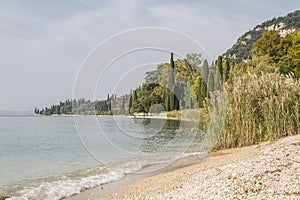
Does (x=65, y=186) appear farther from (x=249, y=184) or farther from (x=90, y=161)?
(x=249, y=184)

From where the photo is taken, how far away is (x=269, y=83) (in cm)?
1026

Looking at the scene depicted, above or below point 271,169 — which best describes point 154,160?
below

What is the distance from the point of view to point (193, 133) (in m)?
12.9

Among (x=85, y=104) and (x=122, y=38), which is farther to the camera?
(x=85, y=104)

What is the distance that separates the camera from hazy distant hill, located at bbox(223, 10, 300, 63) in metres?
104

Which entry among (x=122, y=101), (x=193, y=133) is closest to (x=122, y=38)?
(x=122, y=101)

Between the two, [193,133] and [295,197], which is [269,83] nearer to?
[193,133]

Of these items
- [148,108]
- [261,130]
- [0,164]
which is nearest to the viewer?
[261,130]

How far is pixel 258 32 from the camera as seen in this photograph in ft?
405

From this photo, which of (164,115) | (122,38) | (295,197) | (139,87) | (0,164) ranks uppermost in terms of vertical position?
(122,38)

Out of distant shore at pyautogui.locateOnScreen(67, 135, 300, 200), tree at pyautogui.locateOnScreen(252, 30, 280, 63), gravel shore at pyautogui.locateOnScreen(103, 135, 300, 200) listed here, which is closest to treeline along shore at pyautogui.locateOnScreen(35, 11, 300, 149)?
distant shore at pyautogui.locateOnScreen(67, 135, 300, 200)

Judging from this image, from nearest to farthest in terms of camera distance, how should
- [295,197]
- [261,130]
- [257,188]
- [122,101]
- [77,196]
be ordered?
[295,197], [257,188], [77,196], [122,101], [261,130]

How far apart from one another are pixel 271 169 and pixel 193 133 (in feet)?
26.3

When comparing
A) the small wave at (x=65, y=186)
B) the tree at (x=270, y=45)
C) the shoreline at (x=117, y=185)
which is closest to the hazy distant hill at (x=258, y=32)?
the tree at (x=270, y=45)
